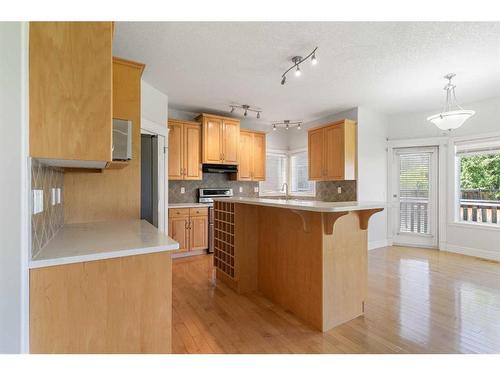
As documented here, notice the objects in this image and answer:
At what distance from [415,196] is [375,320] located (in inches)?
145

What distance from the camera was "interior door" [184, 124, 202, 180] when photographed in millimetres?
4688

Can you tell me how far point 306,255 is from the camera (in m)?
2.33

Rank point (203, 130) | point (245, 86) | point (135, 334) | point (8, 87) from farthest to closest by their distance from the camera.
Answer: point (203, 130)
point (245, 86)
point (135, 334)
point (8, 87)

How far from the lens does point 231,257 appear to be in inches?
123

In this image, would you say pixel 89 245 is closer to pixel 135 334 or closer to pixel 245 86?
pixel 135 334

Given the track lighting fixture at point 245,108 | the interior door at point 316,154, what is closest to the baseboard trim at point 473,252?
the interior door at point 316,154

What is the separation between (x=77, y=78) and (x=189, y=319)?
6.83 feet

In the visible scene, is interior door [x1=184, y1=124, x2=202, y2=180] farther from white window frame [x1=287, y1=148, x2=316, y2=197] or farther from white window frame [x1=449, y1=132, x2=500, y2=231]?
white window frame [x1=449, y1=132, x2=500, y2=231]

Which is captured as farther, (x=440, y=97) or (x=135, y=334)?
(x=440, y=97)

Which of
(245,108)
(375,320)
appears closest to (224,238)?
(375,320)

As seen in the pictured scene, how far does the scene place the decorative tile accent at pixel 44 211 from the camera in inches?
49.2

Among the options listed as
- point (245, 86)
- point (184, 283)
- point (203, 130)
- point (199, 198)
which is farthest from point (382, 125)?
point (184, 283)

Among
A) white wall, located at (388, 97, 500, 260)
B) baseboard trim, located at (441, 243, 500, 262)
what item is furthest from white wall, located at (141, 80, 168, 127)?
baseboard trim, located at (441, 243, 500, 262)

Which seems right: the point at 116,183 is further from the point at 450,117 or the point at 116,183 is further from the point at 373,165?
the point at 373,165
